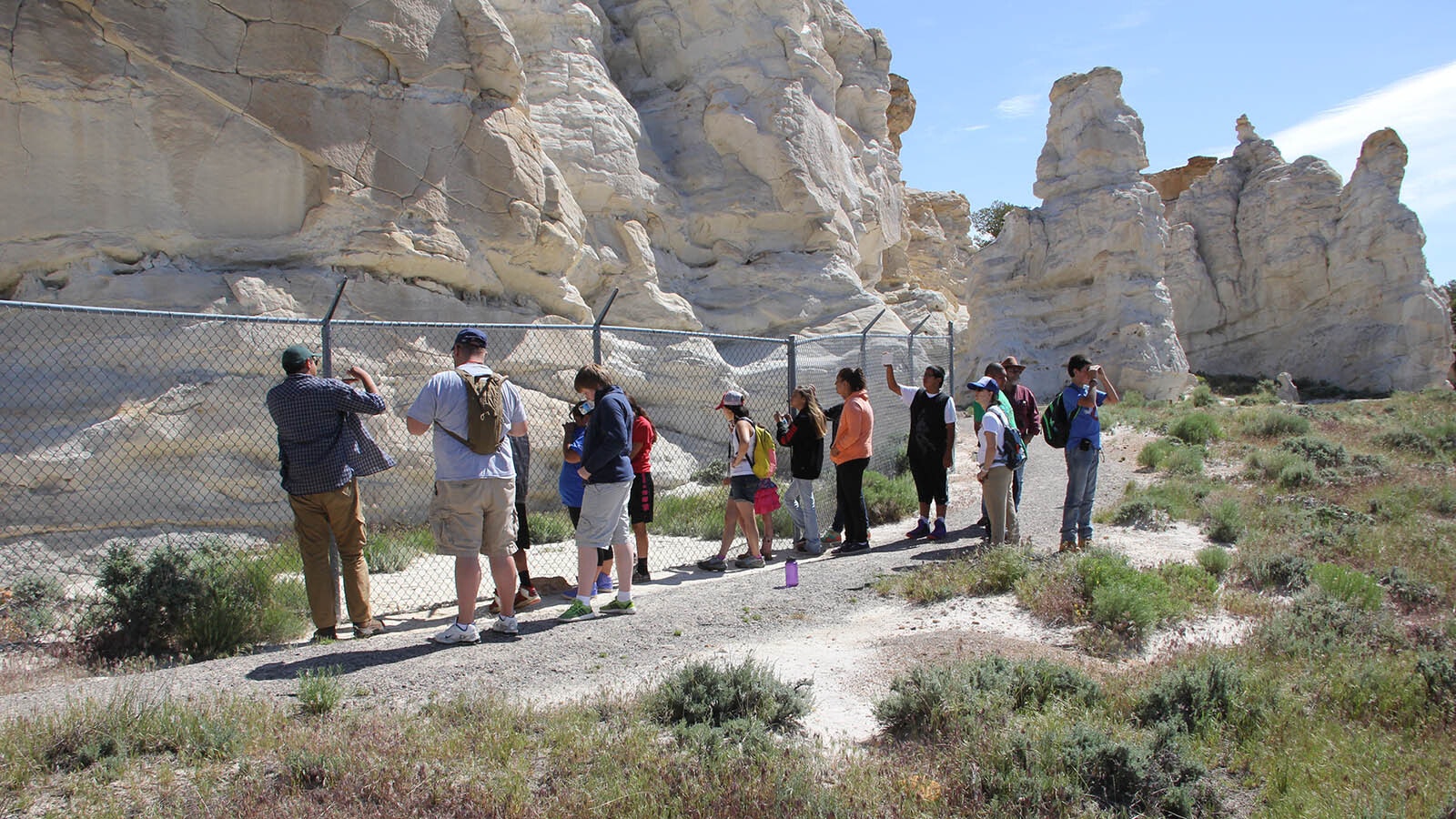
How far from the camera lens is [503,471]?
5.72 m

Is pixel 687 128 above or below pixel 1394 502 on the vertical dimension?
above

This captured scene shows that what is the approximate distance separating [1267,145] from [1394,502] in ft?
89.0

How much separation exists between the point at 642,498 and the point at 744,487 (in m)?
1.26

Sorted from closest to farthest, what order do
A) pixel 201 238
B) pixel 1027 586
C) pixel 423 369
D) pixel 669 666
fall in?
pixel 669 666
pixel 1027 586
pixel 201 238
pixel 423 369

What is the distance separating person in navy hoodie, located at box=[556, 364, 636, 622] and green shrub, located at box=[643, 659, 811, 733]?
6.21ft

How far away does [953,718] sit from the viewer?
4.20 meters

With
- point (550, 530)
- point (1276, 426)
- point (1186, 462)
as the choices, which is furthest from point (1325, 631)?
point (1276, 426)

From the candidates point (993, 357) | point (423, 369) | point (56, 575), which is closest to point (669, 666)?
point (56, 575)

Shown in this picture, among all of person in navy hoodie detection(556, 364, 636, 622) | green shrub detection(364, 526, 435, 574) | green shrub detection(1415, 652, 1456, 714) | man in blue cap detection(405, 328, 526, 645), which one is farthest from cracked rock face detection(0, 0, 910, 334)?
green shrub detection(1415, 652, 1456, 714)

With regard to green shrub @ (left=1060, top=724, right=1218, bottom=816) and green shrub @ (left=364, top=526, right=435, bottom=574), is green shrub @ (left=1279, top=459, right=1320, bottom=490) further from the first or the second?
green shrub @ (left=364, top=526, right=435, bottom=574)

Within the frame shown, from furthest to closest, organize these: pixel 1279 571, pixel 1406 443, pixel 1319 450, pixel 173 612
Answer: pixel 1406 443 < pixel 1319 450 < pixel 1279 571 < pixel 173 612

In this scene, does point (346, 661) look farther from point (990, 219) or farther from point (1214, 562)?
point (990, 219)

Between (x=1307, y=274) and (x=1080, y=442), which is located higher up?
(x=1307, y=274)

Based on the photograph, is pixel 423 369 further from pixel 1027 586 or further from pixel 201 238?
pixel 1027 586
